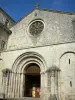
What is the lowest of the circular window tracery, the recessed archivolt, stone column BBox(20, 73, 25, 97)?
stone column BBox(20, 73, 25, 97)

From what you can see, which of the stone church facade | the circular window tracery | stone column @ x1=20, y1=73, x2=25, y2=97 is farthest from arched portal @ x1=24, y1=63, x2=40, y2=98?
the circular window tracery

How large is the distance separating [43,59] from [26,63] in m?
2.15

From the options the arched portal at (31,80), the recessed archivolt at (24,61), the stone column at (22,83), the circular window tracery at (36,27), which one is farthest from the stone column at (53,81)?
the circular window tracery at (36,27)

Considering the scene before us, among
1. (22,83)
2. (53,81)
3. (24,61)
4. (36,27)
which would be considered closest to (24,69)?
(24,61)

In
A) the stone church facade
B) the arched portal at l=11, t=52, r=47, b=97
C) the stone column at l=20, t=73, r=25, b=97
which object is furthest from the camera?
the stone column at l=20, t=73, r=25, b=97

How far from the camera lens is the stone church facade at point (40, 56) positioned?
485 inches

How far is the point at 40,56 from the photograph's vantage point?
13742 mm

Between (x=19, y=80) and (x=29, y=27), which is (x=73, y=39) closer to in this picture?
(x=29, y=27)

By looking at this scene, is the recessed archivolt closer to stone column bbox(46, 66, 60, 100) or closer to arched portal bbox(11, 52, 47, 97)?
arched portal bbox(11, 52, 47, 97)

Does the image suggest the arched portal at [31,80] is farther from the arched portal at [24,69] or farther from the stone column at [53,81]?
the stone column at [53,81]

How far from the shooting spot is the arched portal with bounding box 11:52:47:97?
13.9m

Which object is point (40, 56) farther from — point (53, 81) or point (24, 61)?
point (53, 81)

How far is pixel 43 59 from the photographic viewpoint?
13539mm

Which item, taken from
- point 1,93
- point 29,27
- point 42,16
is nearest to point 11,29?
point 29,27
